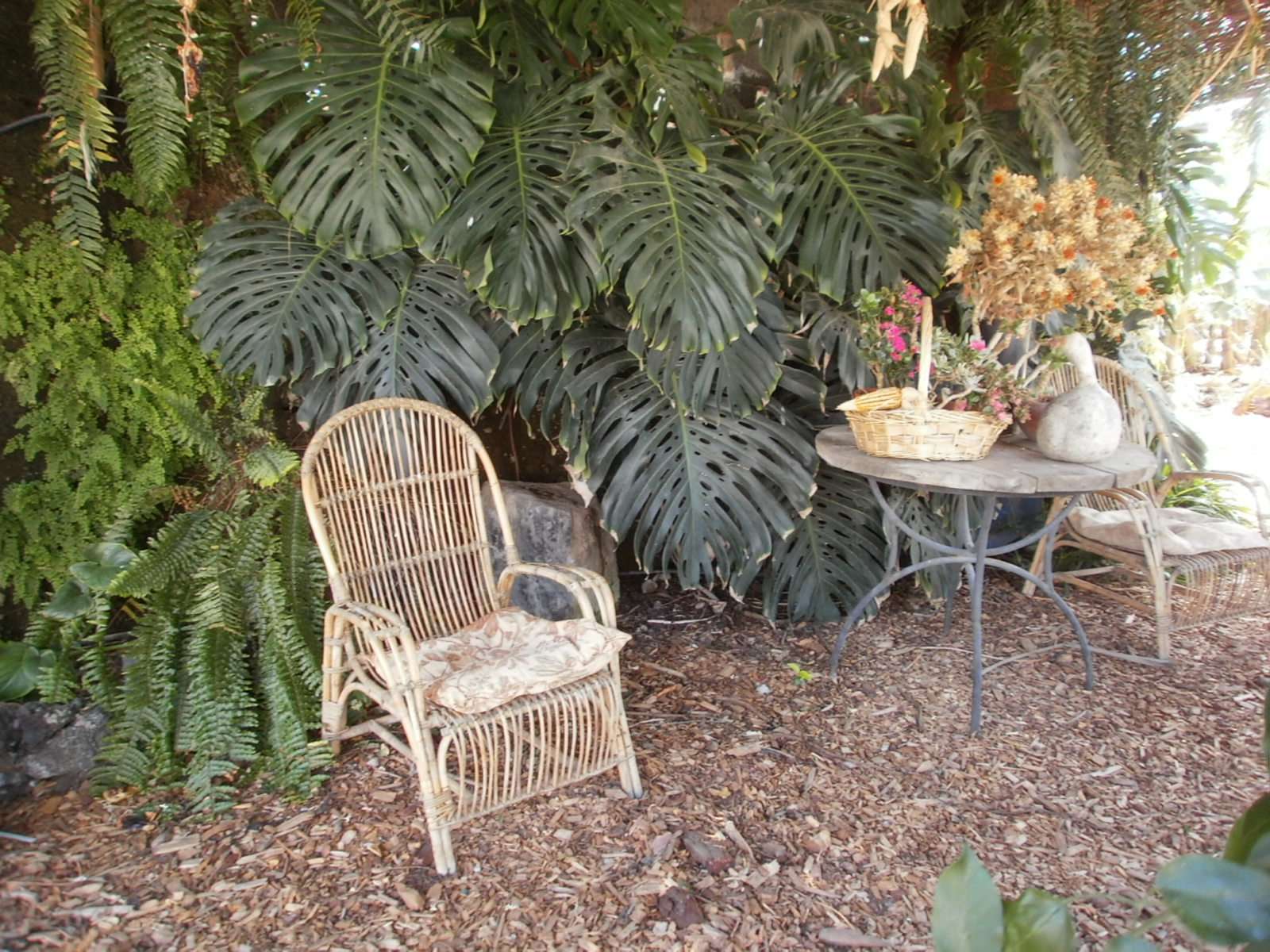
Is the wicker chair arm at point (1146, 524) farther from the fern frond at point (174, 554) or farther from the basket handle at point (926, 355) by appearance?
the fern frond at point (174, 554)

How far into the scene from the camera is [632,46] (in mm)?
2355

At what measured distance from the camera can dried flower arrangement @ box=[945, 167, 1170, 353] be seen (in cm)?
208

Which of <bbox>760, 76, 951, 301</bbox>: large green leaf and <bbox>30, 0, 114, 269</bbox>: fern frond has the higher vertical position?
<bbox>30, 0, 114, 269</bbox>: fern frond

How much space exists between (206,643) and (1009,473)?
2.03 m

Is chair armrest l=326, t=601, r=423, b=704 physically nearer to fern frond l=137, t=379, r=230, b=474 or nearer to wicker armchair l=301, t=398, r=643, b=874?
wicker armchair l=301, t=398, r=643, b=874

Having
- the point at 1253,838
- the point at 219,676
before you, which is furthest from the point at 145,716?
the point at 1253,838

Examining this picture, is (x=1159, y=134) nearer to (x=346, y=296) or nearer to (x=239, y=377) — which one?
(x=346, y=296)

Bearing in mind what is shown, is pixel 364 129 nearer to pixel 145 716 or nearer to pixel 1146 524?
pixel 145 716

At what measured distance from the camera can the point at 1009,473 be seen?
2131mm

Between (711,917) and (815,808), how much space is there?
46 cm

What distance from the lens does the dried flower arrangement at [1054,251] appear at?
81.9 inches

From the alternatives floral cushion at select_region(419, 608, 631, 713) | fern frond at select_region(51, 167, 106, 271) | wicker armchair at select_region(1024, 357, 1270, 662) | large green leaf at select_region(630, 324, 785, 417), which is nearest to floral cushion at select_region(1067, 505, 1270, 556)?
wicker armchair at select_region(1024, 357, 1270, 662)

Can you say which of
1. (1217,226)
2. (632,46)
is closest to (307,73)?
→ (632,46)

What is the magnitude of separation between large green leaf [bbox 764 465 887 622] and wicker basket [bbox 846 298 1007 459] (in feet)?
2.20
